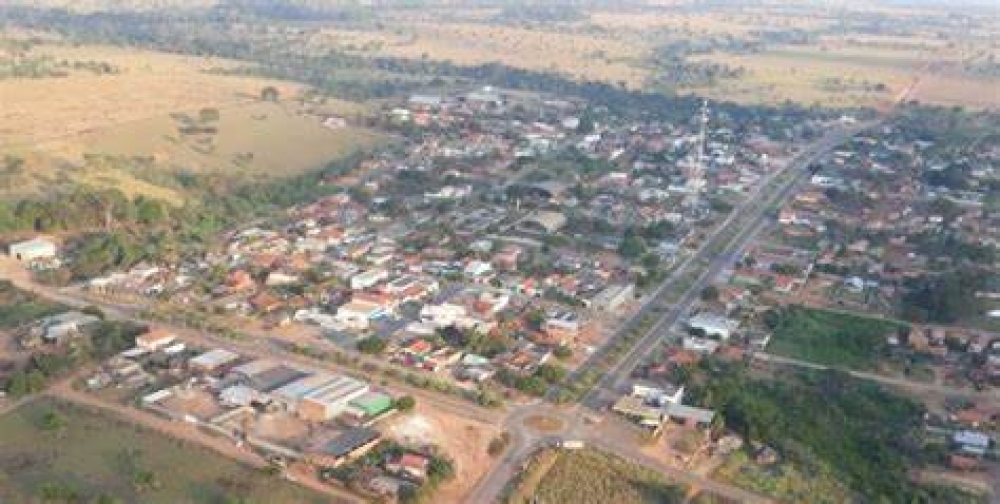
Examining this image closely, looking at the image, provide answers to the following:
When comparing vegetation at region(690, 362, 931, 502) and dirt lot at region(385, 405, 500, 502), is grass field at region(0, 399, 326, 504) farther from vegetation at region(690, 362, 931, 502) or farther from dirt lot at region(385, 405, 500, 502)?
vegetation at region(690, 362, 931, 502)

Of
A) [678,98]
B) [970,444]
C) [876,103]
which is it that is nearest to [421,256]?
[970,444]

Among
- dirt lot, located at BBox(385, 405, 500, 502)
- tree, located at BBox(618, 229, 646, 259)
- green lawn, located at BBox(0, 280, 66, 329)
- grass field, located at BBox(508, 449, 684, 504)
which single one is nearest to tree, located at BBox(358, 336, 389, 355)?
dirt lot, located at BBox(385, 405, 500, 502)

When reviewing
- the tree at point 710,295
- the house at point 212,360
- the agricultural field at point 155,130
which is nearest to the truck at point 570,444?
the house at point 212,360

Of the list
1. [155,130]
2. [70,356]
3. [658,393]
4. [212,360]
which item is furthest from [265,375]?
[155,130]

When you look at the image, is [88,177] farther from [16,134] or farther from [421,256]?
[421,256]

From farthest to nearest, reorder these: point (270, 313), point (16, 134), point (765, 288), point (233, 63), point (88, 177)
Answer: point (233, 63)
point (16, 134)
point (88, 177)
point (765, 288)
point (270, 313)

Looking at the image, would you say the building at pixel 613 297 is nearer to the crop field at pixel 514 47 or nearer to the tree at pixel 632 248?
the tree at pixel 632 248

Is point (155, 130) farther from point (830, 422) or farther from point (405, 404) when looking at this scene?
point (830, 422)
